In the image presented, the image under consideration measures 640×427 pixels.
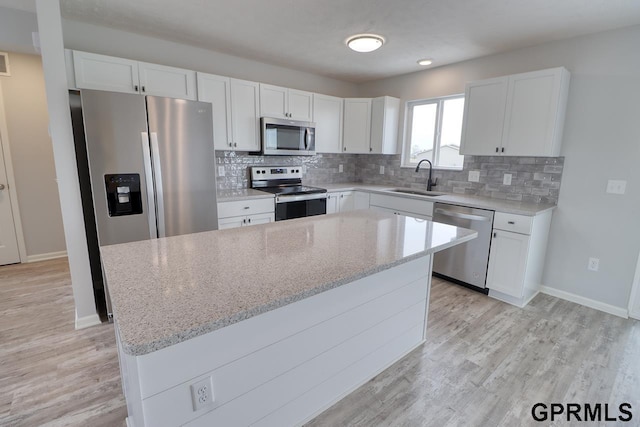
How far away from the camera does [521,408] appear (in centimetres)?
168

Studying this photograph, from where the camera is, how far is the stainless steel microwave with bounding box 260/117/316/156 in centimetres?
Answer: 351

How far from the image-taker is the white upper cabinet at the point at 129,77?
2459 millimetres

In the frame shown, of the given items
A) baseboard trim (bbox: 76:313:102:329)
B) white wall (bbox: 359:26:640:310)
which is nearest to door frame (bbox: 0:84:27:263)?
baseboard trim (bbox: 76:313:102:329)

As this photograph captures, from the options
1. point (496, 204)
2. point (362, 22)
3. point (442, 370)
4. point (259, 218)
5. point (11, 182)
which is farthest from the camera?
point (11, 182)

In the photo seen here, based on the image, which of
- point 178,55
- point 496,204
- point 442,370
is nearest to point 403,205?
point 496,204

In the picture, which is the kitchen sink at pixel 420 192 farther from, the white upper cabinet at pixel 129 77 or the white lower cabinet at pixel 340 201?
the white upper cabinet at pixel 129 77

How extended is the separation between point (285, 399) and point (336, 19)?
2.67m

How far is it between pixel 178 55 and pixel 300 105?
1.43m

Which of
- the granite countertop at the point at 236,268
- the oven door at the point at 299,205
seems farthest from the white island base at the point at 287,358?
the oven door at the point at 299,205

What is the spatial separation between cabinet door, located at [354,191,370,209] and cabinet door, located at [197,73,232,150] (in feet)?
5.85

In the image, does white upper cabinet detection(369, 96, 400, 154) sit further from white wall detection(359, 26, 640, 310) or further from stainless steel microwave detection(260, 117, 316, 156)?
white wall detection(359, 26, 640, 310)

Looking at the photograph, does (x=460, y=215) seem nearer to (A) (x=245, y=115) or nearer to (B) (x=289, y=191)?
(B) (x=289, y=191)

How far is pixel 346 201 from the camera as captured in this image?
4105 mm

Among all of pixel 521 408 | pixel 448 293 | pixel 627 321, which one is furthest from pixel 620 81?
pixel 521 408
